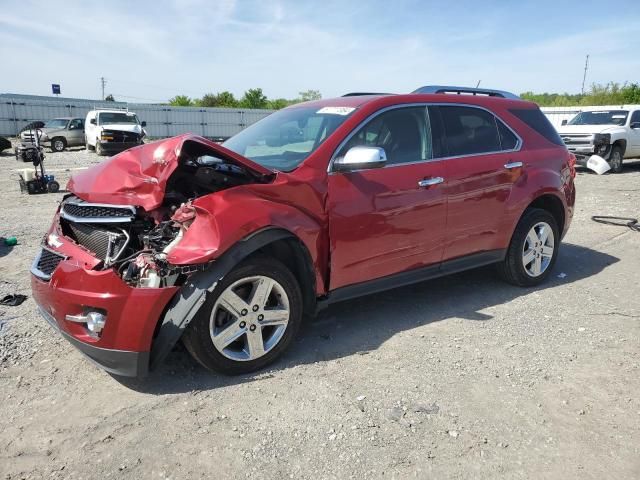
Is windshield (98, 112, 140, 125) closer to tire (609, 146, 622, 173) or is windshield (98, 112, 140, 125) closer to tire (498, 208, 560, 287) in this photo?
tire (609, 146, 622, 173)

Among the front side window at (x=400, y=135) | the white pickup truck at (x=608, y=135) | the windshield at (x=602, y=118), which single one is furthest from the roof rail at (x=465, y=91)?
the windshield at (x=602, y=118)

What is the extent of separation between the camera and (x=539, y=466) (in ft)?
7.93

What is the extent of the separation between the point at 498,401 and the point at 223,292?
68.8 inches

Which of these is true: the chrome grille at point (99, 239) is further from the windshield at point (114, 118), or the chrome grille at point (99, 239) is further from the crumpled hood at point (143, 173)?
the windshield at point (114, 118)

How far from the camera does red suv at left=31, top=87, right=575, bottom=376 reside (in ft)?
9.36

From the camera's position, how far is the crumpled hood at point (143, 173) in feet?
9.84

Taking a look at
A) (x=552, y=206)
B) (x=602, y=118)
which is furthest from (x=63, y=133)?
(x=552, y=206)

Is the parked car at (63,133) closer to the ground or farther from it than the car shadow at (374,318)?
farther from it

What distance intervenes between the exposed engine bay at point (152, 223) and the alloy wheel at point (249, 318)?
35 centimetres

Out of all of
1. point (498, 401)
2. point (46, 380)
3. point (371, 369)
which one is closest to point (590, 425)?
point (498, 401)

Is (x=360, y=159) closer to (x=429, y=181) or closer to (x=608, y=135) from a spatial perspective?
(x=429, y=181)

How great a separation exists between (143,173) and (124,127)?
18620 mm

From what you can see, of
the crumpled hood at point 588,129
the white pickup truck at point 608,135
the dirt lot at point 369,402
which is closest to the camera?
the dirt lot at point 369,402

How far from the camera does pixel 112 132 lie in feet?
63.2
